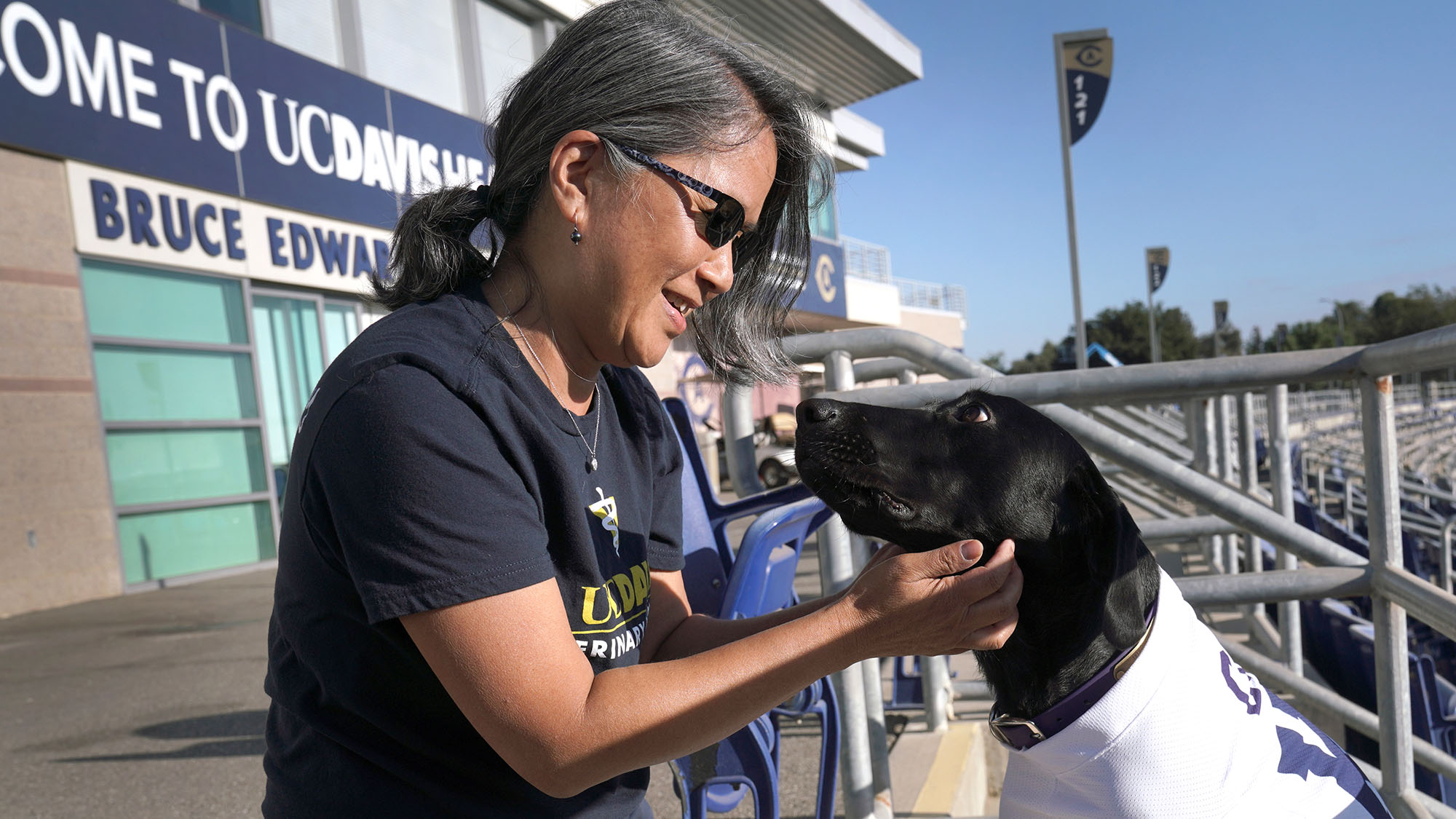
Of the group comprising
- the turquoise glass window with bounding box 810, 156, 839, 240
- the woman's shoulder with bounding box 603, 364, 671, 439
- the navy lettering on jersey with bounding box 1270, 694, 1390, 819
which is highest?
the turquoise glass window with bounding box 810, 156, 839, 240

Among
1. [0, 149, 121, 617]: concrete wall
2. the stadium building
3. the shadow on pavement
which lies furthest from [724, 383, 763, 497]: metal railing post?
[0, 149, 121, 617]: concrete wall

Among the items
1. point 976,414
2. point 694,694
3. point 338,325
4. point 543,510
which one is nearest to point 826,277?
point 338,325

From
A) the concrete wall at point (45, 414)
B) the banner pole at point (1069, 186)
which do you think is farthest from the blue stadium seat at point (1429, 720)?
the concrete wall at point (45, 414)

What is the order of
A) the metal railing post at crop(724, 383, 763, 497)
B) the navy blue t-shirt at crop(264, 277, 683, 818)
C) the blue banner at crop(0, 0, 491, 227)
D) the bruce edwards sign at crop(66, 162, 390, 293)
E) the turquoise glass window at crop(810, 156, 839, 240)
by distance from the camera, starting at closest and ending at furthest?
the navy blue t-shirt at crop(264, 277, 683, 818) → the turquoise glass window at crop(810, 156, 839, 240) → the metal railing post at crop(724, 383, 763, 497) → the blue banner at crop(0, 0, 491, 227) → the bruce edwards sign at crop(66, 162, 390, 293)

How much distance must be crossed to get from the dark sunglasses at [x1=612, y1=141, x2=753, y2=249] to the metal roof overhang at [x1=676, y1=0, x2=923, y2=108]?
1530 centimetres

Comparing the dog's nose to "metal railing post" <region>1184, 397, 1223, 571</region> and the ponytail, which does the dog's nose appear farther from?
"metal railing post" <region>1184, 397, 1223, 571</region>

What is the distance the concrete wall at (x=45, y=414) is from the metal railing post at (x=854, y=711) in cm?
767

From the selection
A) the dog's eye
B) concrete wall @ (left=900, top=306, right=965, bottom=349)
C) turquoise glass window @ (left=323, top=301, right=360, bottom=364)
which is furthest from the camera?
concrete wall @ (left=900, top=306, right=965, bottom=349)

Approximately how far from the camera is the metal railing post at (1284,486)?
3443 millimetres

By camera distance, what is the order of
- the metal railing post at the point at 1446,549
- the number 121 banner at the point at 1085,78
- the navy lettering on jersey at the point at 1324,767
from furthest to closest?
the number 121 banner at the point at 1085,78 < the metal railing post at the point at 1446,549 < the navy lettering on jersey at the point at 1324,767

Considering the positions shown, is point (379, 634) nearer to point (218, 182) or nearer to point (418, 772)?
point (418, 772)

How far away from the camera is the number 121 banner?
889cm

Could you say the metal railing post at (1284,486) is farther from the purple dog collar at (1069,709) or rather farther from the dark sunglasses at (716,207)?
the dark sunglasses at (716,207)

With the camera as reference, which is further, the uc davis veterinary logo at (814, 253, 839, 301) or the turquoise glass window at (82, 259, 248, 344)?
the uc davis veterinary logo at (814, 253, 839, 301)
